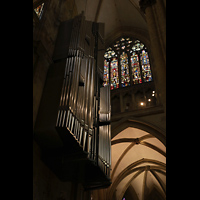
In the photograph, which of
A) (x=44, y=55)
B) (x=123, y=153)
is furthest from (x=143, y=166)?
(x=44, y=55)

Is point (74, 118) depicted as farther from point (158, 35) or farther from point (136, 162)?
point (136, 162)

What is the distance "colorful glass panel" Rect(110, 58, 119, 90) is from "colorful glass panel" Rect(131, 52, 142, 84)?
39.1 inches

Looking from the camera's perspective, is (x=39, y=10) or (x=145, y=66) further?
(x=145, y=66)

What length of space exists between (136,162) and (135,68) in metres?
5.36

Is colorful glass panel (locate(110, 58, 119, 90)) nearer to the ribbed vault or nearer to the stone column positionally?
the ribbed vault

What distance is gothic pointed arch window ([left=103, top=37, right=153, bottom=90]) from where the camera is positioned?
1304cm

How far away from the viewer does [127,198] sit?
51.9 ft

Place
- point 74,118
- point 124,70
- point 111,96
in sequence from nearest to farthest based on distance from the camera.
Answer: point 74,118
point 111,96
point 124,70

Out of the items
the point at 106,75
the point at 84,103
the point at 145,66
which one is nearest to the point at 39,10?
Answer: the point at 84,103

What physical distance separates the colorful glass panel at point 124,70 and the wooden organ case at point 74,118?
617cm

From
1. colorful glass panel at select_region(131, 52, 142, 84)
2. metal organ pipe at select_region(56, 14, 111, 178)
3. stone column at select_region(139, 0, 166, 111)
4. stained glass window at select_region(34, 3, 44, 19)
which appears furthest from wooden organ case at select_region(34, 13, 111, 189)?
colorful glass panel at select_region(131, 52, 142, 84)

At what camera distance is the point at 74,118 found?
15.2 feet
